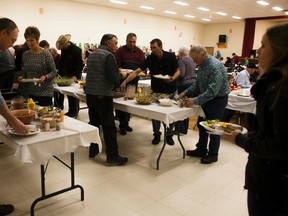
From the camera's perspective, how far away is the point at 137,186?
2547 mm

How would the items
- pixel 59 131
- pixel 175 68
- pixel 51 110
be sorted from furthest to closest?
pixel 175 68
pixel 51 110
pixel 59 131

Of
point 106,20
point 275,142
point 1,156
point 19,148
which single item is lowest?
point 1,156

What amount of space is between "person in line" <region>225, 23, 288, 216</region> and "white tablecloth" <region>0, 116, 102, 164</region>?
119 cm

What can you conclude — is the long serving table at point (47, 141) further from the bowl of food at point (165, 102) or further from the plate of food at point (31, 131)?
the bowl of food at point (165, 102)

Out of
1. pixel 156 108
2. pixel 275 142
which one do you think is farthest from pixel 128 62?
pixel 275 142

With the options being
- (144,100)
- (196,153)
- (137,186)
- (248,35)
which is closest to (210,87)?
(144,100)

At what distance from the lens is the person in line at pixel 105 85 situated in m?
2.74

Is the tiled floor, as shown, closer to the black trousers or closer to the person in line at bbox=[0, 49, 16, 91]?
the black trousers

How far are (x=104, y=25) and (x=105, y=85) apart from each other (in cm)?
837

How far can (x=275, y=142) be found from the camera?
3.33 ft

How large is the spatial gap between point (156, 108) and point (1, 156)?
1850 millimetres

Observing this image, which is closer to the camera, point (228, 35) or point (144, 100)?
point (144, 100)

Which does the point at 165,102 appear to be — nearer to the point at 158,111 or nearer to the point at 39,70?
the point at 158,111

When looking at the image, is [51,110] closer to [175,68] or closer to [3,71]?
[3,71]
